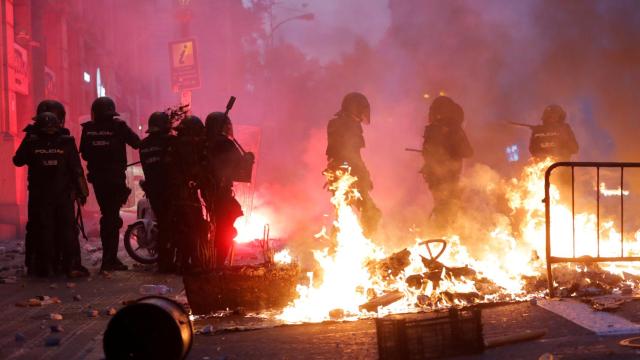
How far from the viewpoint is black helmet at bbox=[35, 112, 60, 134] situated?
307 inches

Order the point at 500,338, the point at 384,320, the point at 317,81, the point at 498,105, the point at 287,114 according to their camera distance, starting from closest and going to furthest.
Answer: the point at 384,320 → the point at 500,338 → the point at 498,105 → the point at 287,114 → the point at 317,81

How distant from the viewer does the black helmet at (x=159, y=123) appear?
813cm

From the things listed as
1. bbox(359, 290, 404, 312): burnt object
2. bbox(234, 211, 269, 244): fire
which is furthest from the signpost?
bbox(359, 290, 404, 312): burnt object

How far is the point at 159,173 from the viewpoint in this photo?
8094 mm

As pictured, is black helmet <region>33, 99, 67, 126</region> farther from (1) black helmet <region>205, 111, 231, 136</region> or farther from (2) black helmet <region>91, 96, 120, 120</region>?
(1) black helmet <region>205, 111, 231, 136</region>

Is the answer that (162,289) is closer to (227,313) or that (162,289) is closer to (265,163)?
(227,313)

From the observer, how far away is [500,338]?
445cm

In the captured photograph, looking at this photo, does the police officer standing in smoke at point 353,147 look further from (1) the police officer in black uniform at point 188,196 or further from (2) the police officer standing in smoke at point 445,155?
(1) the police officer in black uniform at point 188,196

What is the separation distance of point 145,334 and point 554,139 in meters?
9.75

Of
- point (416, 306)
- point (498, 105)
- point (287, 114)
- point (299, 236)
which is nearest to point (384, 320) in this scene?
point (416, 306)

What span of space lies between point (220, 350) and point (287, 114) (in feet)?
144

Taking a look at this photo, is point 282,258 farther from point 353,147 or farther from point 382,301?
point 353,147

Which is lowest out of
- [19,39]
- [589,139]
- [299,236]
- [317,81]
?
[299,236]

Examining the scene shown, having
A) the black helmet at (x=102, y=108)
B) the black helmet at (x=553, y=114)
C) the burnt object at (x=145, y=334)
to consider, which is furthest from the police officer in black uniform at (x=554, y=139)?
the burnt object at (x=145, y=334)
